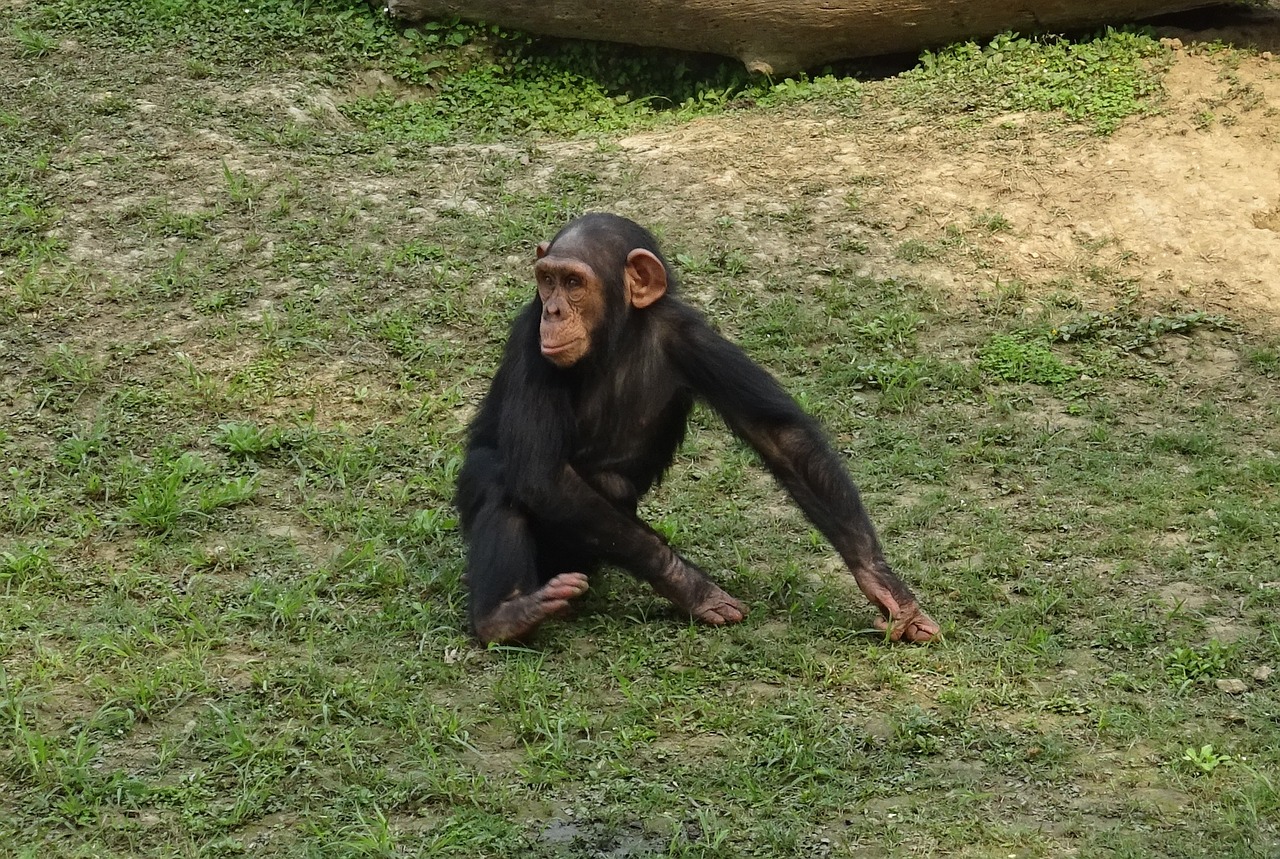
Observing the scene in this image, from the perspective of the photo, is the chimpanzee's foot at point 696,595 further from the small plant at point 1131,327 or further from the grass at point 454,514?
the small plant at point 1131,327

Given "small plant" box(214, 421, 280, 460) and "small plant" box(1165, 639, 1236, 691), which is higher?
"small plant" box(214, 421, 280, 460)

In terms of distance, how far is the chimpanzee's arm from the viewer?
547 centimetres

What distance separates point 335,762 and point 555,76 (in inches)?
299

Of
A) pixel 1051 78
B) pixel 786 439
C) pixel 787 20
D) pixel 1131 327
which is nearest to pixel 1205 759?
pixel 786 439

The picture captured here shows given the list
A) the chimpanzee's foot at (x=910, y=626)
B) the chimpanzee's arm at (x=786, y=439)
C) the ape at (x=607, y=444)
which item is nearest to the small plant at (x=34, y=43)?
the ape at (x=607, y=444)

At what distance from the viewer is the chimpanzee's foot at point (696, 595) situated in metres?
5.46

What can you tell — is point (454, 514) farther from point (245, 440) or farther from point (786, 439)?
point (786, 439)

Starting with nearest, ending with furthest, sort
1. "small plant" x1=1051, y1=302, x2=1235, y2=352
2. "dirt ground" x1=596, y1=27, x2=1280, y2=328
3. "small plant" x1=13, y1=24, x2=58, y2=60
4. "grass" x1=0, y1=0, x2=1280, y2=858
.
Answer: "grass" x1=0, y1=0, x2=1280, y2=858 < "small plant" x1=1051, y1=302, x2=1235, y2=352 < "dirt ground" x1=596, y1=27, x2=1280, y2=328 < "small plant" x1=13, y1=24, x2=58, y2=60

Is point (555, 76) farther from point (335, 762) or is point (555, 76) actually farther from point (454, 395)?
point (335, 762)

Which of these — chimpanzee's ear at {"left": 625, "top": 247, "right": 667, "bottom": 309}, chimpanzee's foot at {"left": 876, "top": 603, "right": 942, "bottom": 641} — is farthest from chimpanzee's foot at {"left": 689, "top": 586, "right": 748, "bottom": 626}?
chimpanzee's ear at {"left": 625, "top": 247, "right": 667, "bottom": 309}

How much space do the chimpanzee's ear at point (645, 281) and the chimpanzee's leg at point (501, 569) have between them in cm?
85

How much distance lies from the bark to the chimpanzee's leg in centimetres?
577

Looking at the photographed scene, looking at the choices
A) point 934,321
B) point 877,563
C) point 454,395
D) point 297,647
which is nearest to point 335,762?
point 297,647

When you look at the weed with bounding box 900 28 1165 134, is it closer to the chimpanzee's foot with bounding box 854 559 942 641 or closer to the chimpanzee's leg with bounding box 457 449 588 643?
the chimpanzee's foot with bounding box 854 559 942 641
